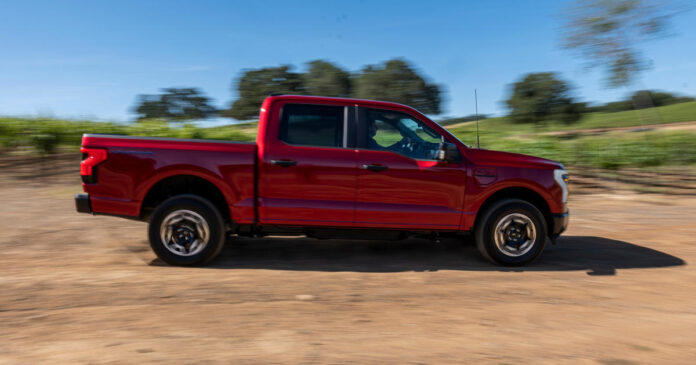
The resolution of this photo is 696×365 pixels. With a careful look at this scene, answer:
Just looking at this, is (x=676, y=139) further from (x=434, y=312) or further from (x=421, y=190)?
(x=434, y=312)

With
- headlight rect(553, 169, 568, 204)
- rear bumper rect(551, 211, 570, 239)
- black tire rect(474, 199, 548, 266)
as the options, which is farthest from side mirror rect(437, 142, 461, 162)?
rear bumper rect(551, 211, 570, 239)

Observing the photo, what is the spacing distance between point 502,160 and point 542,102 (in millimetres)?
16670

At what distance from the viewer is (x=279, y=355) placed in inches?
122

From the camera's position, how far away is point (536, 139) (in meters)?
15.7

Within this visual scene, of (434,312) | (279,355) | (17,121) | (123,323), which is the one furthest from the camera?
(17,121)

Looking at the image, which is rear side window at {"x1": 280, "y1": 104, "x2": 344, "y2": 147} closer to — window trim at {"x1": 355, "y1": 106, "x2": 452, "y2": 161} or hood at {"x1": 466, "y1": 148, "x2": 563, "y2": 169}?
window trim at {"x1": 355, "y1": 106, "x2": 452, "y2": 161}

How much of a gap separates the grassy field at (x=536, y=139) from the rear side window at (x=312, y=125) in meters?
6.24

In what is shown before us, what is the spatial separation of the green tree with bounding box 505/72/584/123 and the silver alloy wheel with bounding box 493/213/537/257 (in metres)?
15.2

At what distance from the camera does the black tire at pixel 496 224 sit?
214 inches

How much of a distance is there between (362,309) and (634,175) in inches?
492

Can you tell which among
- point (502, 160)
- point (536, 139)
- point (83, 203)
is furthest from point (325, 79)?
point (83, 203)

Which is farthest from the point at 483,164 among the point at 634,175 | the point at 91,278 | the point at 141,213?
the point at 634,175

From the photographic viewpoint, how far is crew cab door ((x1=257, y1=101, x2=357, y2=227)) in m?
5.22

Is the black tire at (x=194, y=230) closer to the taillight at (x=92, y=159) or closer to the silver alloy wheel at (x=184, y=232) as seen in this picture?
the silver alloy wheel at (x=184, y=232)
